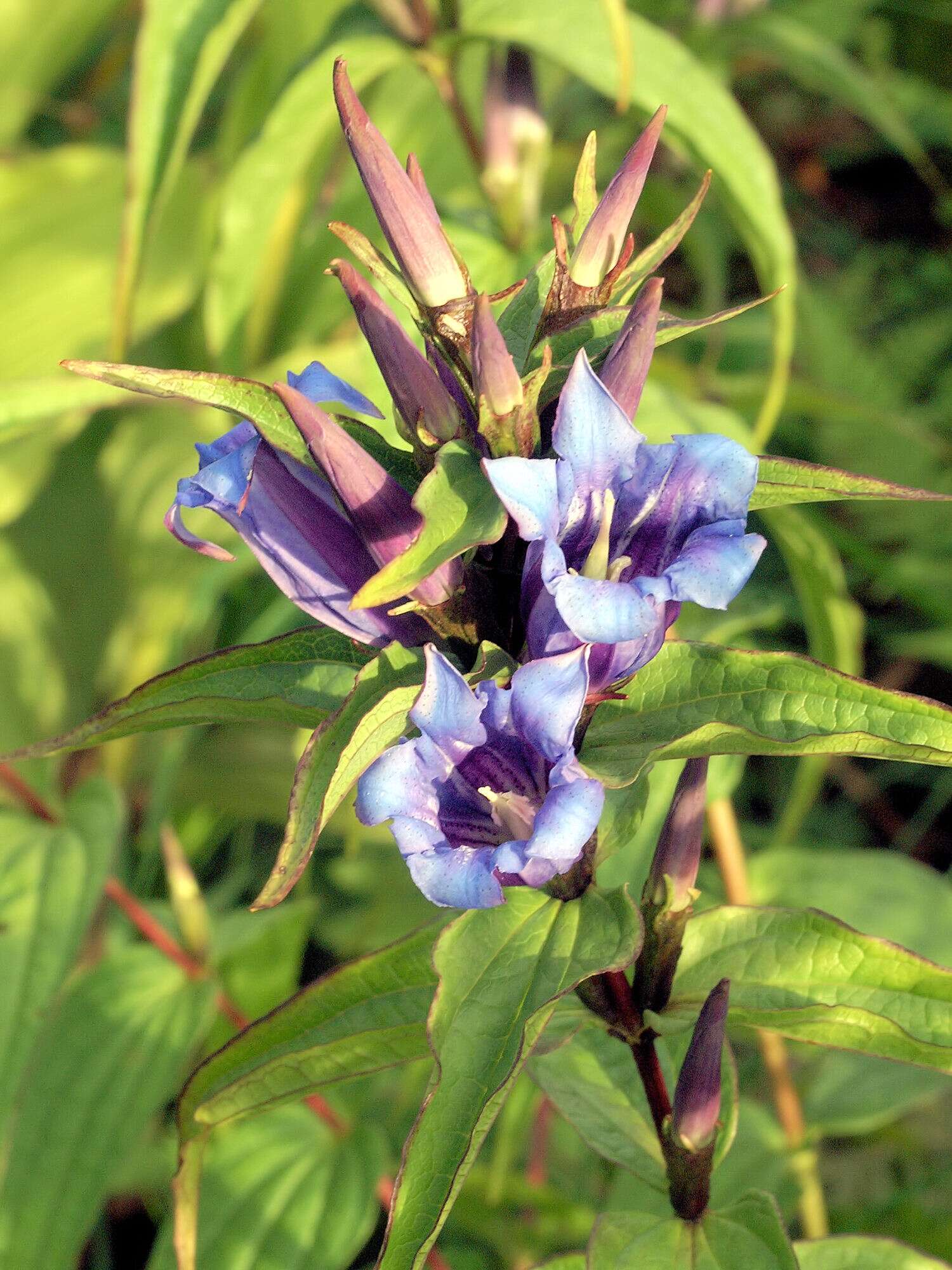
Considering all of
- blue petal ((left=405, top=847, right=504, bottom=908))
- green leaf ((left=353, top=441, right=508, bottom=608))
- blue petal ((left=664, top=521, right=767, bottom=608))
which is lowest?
blue petal ((left=405, top=847, right=504, bottom=908))

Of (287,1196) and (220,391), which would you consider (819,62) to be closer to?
(220,391)

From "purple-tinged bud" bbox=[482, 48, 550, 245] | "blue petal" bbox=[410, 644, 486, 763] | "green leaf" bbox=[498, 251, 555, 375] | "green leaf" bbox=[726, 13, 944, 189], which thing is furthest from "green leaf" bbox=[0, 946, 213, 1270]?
"green leaf" bbox=[726, 13, 944, 189]

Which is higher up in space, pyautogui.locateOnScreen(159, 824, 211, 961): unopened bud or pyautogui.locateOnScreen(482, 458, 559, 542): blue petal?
pyautogui.locateOnScreen(482, 458, 559, 542): blue petal

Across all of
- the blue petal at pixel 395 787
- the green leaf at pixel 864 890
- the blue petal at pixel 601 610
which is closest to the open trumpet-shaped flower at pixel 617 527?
the blue petal at pixel 601 610

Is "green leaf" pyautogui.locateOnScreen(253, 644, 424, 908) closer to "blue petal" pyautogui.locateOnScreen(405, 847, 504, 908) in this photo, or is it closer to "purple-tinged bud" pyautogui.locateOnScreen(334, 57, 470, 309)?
"blue petal" pyautogui.locateOnScreen(405, 847, 504, 908)

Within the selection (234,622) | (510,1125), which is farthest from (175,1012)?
(234,622)

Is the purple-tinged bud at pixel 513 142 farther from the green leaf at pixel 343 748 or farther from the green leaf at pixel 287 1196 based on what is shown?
the green leaf at pixel 287 1196
